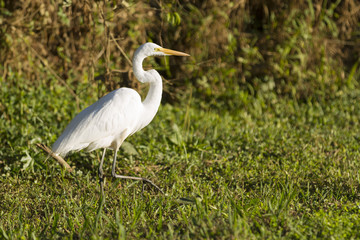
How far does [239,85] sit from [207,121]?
1.37 meters

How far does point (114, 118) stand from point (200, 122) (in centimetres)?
199

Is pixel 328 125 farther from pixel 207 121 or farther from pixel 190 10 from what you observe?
pixel 190 10

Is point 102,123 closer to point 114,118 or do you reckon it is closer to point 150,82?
point 114,118

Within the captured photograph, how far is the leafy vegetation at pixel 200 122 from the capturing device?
2.73m

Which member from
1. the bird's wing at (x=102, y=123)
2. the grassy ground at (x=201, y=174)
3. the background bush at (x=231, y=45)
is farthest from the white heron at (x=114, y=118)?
the background bush at (x=231, y=45)

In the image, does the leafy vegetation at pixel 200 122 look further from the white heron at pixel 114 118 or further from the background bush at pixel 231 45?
the white heron at pixel 114 118

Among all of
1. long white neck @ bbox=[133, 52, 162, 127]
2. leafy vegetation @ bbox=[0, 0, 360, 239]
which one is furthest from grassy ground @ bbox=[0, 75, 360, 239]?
long white neck @ bbox=[133, 52, 162, 127]

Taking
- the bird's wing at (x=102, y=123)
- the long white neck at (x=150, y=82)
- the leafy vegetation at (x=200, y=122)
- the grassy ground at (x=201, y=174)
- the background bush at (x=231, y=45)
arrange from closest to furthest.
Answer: the grassy ground at (x=201, y=174) → the leafy vegetation at (x=200, y=122) → the bird's wing at (x=102, y=123) → the long white neck at (x=150, y=82) → the background bush at (x=231, y=45)

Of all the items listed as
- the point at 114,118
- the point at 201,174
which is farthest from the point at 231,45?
the point at 114,118

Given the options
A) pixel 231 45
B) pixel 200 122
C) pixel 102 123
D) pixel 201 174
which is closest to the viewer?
pixel 102 123

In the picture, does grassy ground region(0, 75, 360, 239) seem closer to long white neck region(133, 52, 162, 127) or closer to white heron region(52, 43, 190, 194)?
white heron region(52, 43, 190, 194)

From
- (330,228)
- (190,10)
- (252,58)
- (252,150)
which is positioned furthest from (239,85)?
(330,228)

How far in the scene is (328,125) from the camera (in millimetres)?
5078

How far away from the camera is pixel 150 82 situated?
134 inches
